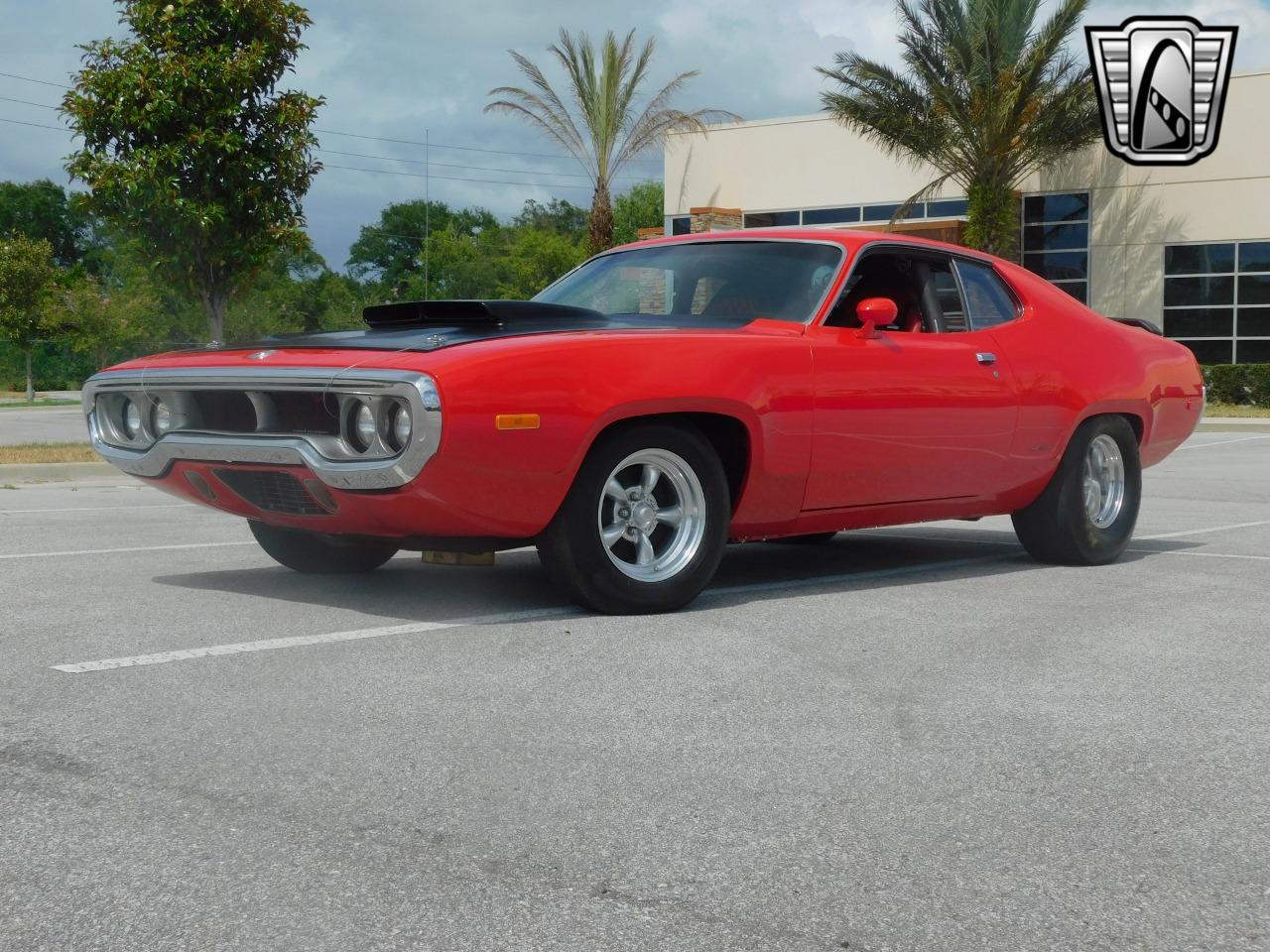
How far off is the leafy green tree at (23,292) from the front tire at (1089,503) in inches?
1444

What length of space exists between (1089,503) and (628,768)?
4.55m

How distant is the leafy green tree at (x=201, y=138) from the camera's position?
54.4ft

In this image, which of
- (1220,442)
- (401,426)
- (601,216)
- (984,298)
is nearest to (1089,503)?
(984,298)

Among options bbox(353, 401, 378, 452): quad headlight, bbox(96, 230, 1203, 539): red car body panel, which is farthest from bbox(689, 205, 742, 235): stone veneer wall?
bbox(353, 401, 378, 452): quad headlight

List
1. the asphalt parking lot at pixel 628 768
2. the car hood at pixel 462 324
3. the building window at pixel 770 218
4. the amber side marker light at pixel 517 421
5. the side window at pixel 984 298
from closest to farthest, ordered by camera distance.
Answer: the asphalt parking lot at pixel 628 768, the amber side marker light at pixel 517 421, the car hood at pixel 462 324, the side window at pixel 984 298, the building window at pixel 770 218

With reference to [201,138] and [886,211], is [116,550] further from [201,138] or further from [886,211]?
[886,211]

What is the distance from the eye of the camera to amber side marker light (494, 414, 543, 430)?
5.17m

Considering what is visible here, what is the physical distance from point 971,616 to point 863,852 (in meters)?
2.93

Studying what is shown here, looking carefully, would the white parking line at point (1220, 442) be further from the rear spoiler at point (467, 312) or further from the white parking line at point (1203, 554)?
the rear spoiler at point (467, 312)

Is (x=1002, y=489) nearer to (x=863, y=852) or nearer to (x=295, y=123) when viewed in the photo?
(x=863, y=852)

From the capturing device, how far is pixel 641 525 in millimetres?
5758

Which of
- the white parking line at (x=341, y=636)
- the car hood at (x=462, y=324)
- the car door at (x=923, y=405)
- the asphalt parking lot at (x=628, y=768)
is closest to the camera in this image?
the asphalt parking lot at (x=628, y=768)

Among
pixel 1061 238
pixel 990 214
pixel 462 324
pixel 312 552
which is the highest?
pixel 990 214

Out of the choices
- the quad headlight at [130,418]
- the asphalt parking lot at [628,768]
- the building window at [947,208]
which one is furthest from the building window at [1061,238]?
the quad headlight at [130,418]
